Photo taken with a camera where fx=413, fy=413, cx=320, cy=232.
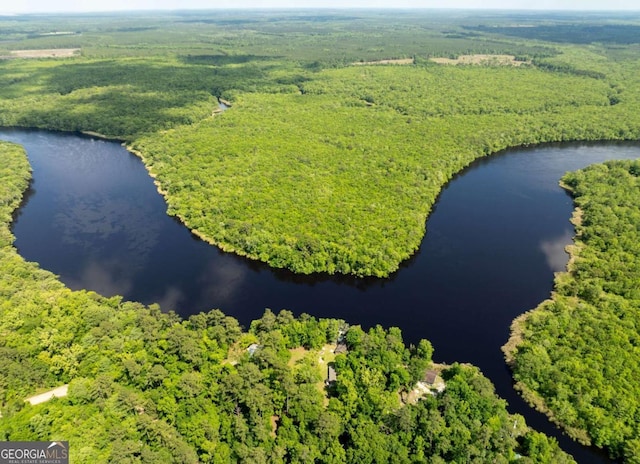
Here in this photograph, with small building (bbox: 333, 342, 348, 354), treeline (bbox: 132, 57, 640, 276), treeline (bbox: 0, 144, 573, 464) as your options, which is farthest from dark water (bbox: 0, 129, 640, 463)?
small building (bbox: 333, 342, 348, 354)

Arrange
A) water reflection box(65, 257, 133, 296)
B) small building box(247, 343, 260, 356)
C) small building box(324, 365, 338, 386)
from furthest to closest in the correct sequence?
water reflection box(65, 257, 133, 296) < small building box(247, 343, 260, 356) < small building box(324, 365, 338, 386)

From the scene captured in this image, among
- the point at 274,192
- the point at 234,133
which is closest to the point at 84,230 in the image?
the point at 274,192

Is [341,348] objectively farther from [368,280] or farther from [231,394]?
[368,280]

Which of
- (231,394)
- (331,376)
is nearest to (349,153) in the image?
(331,376)

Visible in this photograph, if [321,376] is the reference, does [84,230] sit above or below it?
below

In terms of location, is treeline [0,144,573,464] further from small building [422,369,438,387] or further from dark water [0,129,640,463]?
dark water [0,129,640,463]

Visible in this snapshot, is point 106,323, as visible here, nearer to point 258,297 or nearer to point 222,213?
point 258,297

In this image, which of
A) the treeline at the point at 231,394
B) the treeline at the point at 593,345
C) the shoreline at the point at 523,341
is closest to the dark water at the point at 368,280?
the shoreline at the point at 523,341
